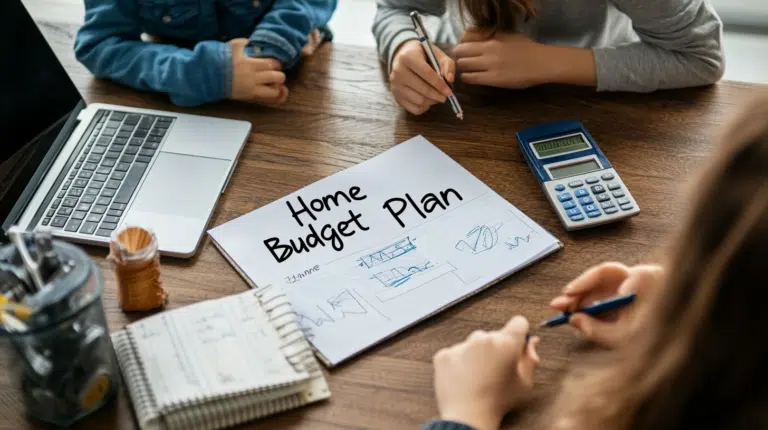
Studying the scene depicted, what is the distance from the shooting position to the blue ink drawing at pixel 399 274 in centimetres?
82

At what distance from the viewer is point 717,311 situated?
0.54 metres

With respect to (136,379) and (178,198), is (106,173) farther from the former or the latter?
(136,379)

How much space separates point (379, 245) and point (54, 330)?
36cm

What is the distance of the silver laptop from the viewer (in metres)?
0.88

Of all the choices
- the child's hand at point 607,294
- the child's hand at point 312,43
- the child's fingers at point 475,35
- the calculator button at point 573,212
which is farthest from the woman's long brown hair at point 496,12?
the child's hand at point 607,294

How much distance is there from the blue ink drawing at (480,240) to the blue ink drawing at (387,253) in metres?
0.06

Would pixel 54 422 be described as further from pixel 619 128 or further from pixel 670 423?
pixel 619 128

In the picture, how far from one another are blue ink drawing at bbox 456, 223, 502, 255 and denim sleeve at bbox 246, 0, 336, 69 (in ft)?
1.32

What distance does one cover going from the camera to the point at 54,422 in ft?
2.29

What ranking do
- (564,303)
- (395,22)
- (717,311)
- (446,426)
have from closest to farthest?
(717,311) < (446,426) < (564,303) < (395,22)

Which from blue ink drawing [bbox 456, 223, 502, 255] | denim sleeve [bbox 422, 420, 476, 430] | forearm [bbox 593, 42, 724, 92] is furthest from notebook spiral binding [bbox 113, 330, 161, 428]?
forearm [bbox 593, 42, 724, 92]

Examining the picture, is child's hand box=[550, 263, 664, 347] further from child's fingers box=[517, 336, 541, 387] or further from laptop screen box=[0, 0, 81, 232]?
laptop screen box=[0, 0, 81, 232]

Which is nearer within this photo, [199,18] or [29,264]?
[29,264]

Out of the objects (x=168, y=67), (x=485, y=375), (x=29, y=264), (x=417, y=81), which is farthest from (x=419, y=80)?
(x=29, y=264)
